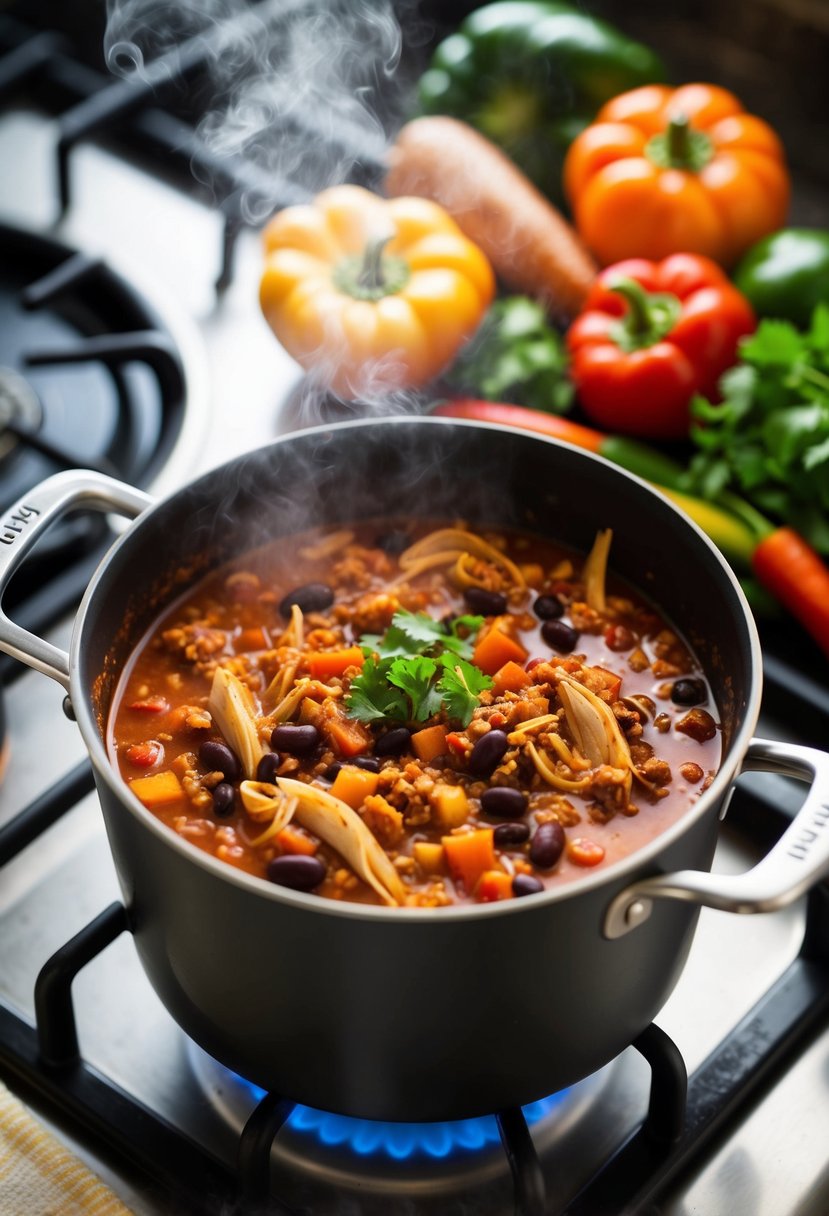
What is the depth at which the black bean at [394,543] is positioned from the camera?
192cm

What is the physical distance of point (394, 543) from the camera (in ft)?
6.28

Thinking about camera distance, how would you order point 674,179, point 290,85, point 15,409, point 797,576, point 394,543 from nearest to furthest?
point 394,543
point 797,576
point 15,409
point 674,179
point 290,85

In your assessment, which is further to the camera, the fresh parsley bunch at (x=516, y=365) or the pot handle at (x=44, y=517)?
the fresh parsley bunch at (x=516, y=365)

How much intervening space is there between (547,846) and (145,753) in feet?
1.68

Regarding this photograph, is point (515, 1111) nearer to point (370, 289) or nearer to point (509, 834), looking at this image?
point (509, 834)

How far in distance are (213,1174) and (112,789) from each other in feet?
1.69

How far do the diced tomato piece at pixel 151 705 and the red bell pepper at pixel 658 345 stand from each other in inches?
42.4

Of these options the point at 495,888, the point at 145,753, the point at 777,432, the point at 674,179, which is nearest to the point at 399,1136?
the point at 495,888

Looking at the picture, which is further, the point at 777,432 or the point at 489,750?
the point at 777,432

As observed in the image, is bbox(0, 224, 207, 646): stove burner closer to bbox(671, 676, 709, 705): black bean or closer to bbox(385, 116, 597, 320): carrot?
bbox(385, 116, 597, 320): carrot

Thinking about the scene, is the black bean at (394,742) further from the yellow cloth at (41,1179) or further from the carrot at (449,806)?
the yellow cloth at (41,1179)

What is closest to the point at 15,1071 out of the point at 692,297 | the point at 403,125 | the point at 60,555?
the point at 60,555

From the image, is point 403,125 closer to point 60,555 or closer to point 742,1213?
point 60,555

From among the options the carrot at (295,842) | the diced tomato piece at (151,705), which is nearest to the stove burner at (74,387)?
the diced tomato piece at (151,705)
